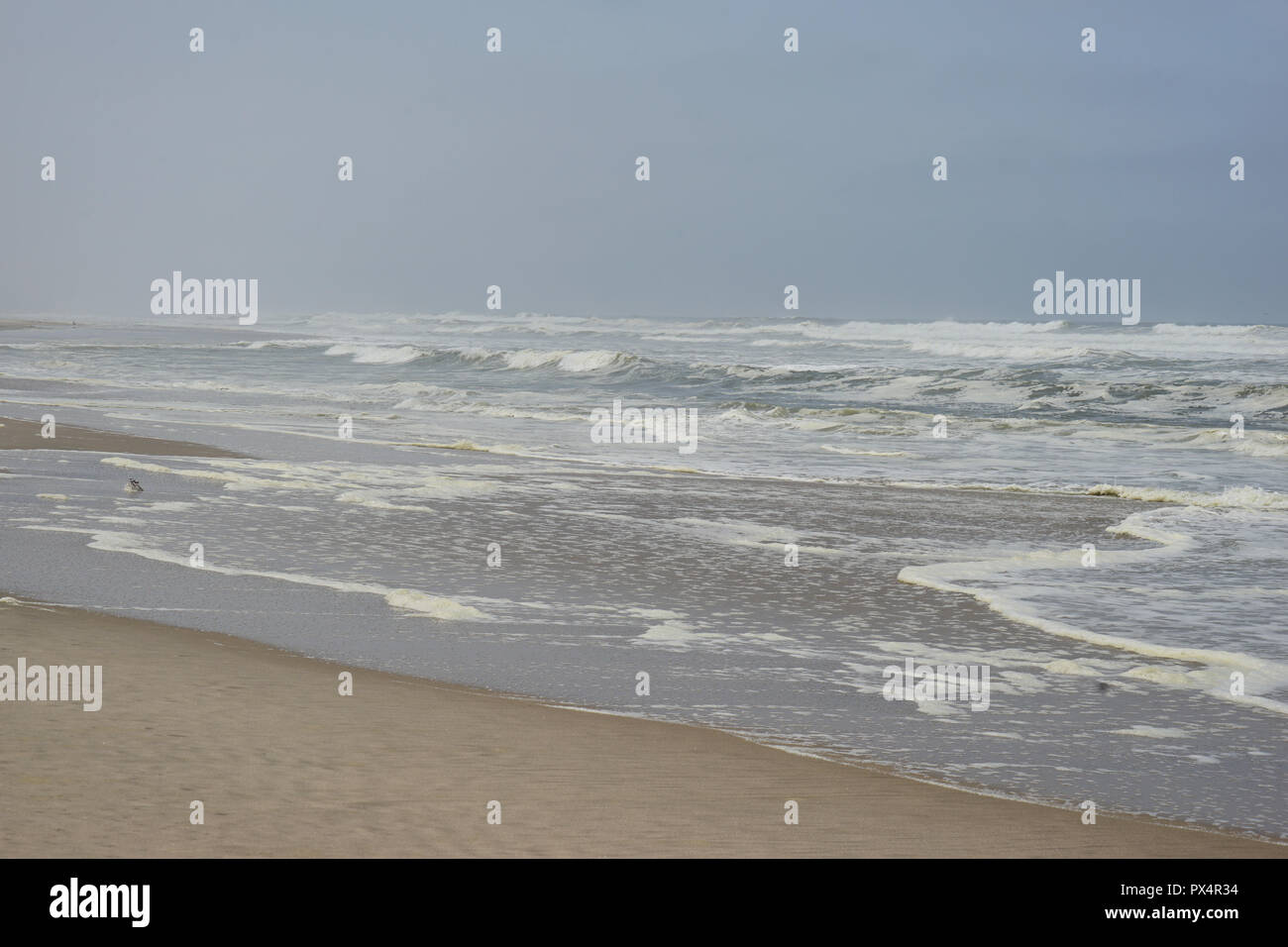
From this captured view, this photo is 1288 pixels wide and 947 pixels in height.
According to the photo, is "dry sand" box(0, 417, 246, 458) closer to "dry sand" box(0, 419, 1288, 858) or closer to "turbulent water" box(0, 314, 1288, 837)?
"turbulent water" box(0, 314, 1288, 837)

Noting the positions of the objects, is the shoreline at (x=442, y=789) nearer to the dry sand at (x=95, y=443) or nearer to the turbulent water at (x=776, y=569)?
the turbulent water at (x=776, y=569)

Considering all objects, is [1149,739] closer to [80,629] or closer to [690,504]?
[80,629]

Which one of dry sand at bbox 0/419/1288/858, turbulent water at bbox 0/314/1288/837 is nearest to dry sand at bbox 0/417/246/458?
turbulent water at bbox 0/314/1288/837

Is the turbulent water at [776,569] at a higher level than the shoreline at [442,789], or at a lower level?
higher

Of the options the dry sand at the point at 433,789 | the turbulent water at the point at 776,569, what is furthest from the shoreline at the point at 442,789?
the turbulent water at the point at 776,569

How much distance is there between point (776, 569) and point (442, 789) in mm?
5474

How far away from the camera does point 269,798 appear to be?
430 centimetres

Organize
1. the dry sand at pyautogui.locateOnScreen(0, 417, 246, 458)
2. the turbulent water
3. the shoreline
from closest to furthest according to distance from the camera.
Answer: the shoreline
the turbulent water
the dry sand at pyautogui.locateOnScreen(0, 417, 246, 458)

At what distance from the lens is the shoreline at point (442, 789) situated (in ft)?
13.2

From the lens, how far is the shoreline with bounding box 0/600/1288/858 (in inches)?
158

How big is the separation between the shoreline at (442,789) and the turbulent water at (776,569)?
40cm

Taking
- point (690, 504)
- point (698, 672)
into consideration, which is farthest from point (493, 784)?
point (690, 504)

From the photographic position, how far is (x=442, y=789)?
454 centimetres

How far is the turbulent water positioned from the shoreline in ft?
Answer: 1.32
